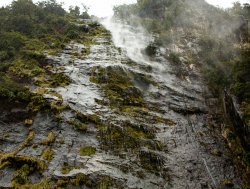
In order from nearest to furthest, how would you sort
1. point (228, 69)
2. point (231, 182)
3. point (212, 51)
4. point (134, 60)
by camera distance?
point (231, 182) < point (228, 69) < point (134, 60) < point (212, 51)

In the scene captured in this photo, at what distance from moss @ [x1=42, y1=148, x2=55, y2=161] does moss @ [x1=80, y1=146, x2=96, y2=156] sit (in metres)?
1.45

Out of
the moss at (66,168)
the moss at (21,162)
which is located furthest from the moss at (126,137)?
the moss at (21,162)

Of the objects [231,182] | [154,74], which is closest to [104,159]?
[231,182]

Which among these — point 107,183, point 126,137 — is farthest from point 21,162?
point 126,137

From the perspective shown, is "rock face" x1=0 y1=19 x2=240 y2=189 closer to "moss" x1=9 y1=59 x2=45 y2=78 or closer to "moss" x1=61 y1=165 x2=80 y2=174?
"moss" x1=61 y1=165 x2=80 y2=174

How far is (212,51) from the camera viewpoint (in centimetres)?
3047

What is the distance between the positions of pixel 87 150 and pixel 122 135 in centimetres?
244

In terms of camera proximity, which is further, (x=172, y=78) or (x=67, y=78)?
(x=172, y=78)

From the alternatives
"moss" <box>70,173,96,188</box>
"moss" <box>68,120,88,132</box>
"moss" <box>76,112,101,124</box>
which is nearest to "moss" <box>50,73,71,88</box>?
"moss" <box>76,112,101,124</box>

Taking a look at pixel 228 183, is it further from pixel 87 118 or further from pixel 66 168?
pixel 87 118

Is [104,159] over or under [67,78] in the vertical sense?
under

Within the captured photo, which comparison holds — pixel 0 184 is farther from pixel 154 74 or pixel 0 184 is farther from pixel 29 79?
pixel 154 74

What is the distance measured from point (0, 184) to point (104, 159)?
4972 millimetres

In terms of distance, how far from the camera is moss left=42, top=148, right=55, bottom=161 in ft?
55.6
